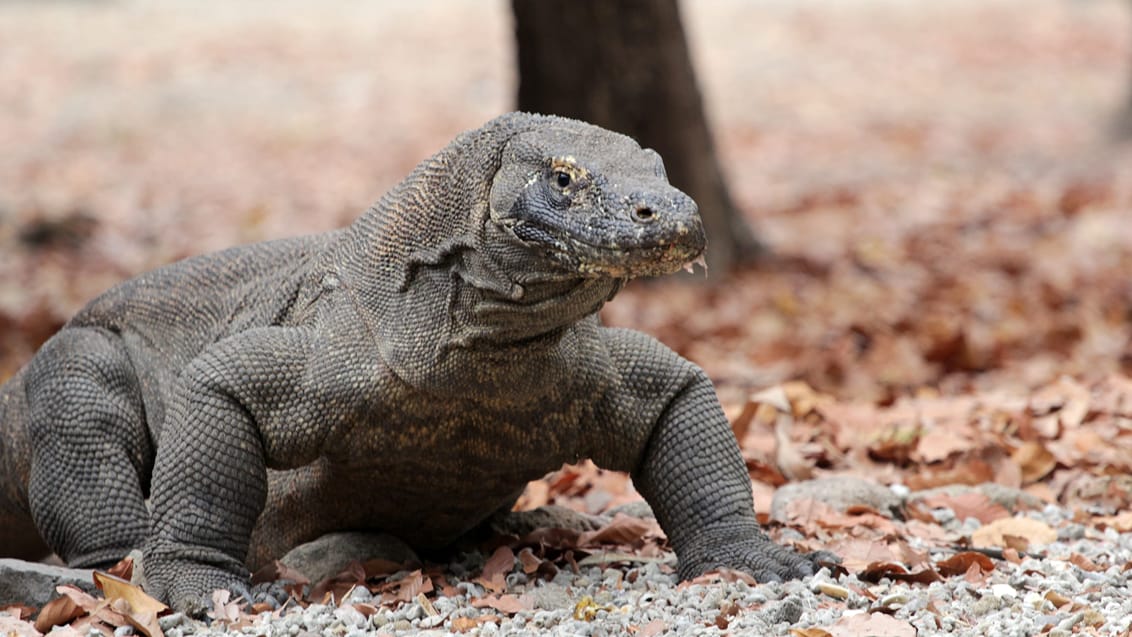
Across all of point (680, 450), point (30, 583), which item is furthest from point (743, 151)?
point (30, 583)

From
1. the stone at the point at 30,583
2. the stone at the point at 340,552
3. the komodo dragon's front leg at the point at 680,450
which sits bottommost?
the stone at the point at 340,552

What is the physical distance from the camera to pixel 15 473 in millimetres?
4703

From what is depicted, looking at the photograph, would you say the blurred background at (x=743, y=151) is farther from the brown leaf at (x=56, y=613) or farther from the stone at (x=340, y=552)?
the brown leaf at (x=56, y=613)

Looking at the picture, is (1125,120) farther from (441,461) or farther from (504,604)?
(504,604)

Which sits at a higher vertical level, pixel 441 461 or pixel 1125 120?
pixel 441 461

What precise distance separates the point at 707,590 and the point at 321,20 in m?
22.7

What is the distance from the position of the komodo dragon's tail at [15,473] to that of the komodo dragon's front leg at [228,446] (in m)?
0.95

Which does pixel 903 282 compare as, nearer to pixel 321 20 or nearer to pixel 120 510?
pixel 120 510

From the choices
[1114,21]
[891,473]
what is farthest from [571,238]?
[1114,21]

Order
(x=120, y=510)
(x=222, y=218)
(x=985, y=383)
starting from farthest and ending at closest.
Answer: (x=222, y=218)
(x=985, y=383)
(x=120, y=510)

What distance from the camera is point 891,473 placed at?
18.0ft

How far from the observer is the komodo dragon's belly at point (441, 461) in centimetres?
383

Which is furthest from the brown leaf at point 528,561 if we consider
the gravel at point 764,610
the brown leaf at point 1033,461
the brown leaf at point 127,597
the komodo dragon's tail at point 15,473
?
the brown leaf at point 1033,461

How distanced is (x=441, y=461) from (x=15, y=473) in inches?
64.8
